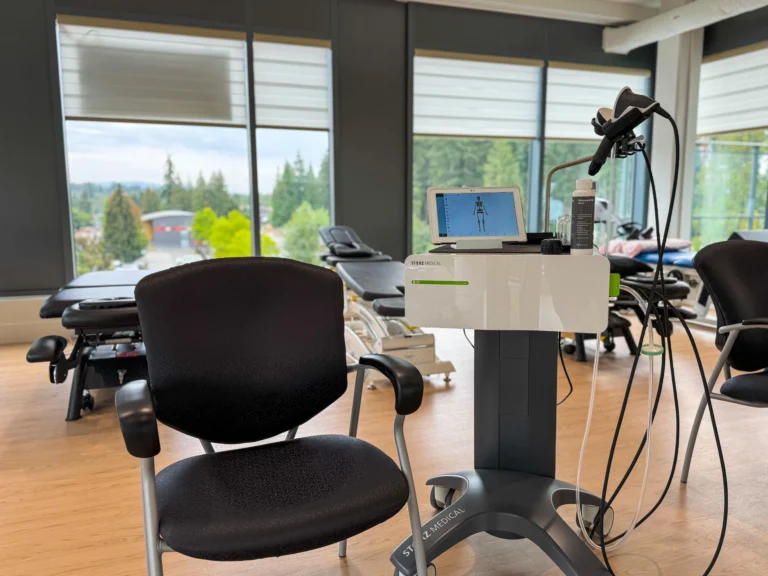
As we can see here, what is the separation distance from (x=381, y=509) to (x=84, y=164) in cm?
434

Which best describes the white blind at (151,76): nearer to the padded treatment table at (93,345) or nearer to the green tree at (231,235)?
the green tree at (231,235)

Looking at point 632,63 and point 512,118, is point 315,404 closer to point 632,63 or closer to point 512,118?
Answer: point 512,118

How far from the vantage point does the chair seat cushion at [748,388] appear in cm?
182

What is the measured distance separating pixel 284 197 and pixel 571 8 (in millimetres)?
3155

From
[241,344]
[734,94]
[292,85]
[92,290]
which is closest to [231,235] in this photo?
[292,85]

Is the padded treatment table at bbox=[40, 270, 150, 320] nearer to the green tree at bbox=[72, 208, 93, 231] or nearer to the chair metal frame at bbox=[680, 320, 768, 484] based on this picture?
the green tree at bbox=[72, 208, 93, 231]

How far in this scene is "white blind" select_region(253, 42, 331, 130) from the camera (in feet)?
15.8

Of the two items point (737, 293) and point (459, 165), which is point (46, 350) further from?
point (459, 165)

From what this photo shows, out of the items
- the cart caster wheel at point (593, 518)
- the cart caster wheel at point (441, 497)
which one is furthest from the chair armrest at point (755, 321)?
the cart caster wheel at point (441, 497)

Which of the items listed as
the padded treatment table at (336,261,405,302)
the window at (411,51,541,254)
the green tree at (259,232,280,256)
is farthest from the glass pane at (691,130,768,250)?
the green tree at (259,232,280,256)

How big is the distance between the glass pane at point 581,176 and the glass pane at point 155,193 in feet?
10.1

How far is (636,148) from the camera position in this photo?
1.56m

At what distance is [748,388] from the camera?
6.10 ft

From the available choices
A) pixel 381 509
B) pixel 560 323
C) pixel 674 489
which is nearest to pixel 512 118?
pixel 674 489
